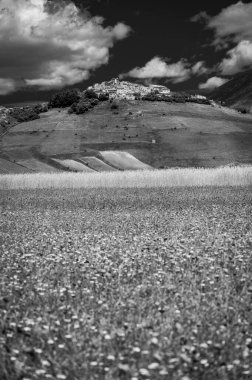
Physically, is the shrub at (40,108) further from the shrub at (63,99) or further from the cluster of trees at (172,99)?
the cluster of trees at (172,99)

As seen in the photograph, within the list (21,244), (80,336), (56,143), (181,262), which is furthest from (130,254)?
(56,143)

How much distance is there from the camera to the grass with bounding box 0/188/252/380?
5148 millimetres

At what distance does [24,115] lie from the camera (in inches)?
6152

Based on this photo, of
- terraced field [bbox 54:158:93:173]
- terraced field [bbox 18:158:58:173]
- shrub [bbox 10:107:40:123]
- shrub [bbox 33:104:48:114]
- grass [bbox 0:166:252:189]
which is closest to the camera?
grass [bbox 0:166:252:189]

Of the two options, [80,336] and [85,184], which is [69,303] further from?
[85,184]

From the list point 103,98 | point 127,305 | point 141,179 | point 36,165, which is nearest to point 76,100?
point 103,98

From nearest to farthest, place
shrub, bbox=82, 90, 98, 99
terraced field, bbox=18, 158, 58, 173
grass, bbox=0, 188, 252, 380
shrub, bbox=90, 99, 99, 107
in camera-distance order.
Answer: grass, bbox=0, 188, 252, 380, terraced field, bbox=18, 158, 58, 173, shrub, bbox=90, 99, 99, 107, shrub, bbox=82, 90, 98, 99

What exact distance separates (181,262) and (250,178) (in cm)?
3293

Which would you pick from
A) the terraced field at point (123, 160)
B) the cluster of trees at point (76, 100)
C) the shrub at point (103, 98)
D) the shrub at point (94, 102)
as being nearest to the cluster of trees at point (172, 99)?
the shrub at point (103, 98)

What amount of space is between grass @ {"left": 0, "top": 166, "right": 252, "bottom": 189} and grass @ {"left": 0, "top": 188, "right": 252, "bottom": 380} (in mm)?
27920

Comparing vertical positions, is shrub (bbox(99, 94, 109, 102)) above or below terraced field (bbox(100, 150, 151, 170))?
above

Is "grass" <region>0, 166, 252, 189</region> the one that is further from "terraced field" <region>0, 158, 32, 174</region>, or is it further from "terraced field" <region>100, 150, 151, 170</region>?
"terraced field" <region>100, 150, 151, 170</region>

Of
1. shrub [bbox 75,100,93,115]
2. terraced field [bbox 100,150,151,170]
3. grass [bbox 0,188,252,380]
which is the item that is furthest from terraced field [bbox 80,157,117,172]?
grass [bbox 0,188,252,380]

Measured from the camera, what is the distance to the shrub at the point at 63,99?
541 feet
